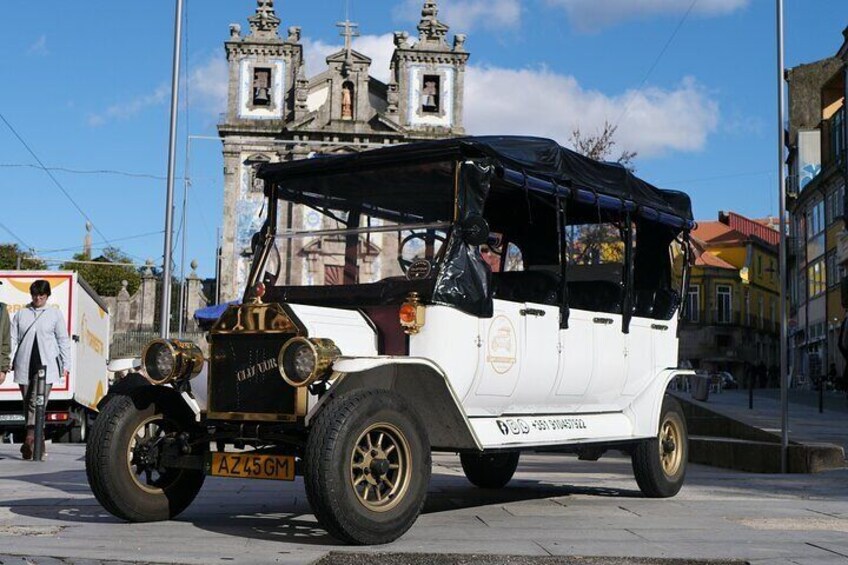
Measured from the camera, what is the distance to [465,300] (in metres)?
8.00

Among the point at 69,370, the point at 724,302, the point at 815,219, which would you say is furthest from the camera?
the point at 724,302

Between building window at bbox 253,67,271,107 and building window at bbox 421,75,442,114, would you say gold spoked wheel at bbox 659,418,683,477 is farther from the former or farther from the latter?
building window at bbox 253,67,271,107

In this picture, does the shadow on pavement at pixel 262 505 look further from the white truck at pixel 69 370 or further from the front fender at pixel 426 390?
the white truck at pixel 69 370

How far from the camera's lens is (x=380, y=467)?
22.8ft

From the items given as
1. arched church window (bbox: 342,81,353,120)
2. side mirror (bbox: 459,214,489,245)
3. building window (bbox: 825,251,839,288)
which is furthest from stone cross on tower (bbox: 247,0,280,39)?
side mirror (bbox: 459,214,489,245)

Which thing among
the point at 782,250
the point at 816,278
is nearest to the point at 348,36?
the point at 816,278

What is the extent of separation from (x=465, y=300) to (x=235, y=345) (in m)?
1.56

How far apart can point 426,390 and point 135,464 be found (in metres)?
1.93

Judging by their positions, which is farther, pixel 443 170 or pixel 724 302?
pixel 724 302

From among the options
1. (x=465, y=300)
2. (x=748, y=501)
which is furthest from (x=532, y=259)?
(x=748, y=501)

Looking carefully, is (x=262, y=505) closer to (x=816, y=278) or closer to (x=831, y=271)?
(x=831, y=271)

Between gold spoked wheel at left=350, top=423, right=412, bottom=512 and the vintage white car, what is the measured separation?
0.01m

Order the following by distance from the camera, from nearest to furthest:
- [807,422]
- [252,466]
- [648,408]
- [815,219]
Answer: [252,466] < [648,408] < [807,422] < [815,219]

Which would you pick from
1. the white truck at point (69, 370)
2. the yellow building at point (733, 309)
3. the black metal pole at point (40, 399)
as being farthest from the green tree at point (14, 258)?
the black metal pole at point (40, 399)
